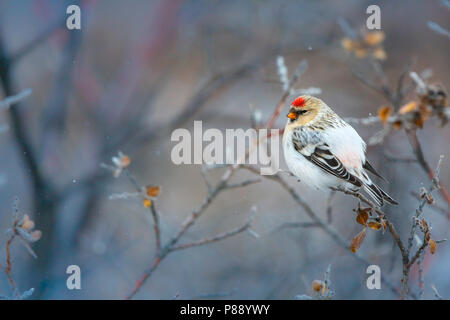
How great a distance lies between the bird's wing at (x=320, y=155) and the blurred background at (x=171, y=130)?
0.73 metres

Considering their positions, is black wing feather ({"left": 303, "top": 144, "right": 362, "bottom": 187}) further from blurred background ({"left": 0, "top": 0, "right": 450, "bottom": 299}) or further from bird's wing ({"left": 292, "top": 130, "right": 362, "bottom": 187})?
blurred background ({"left": 0, "top": 0, "right": 450, "bottom": 299})

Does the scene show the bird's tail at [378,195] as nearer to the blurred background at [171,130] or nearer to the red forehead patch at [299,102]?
the red forehead patch at [299,102]

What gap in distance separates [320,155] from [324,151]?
17 mm

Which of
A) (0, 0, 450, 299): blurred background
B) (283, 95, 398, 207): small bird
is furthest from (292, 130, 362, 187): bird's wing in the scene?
(0, 0, 450, 299): blurred background

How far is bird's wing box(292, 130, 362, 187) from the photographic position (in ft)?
4.01

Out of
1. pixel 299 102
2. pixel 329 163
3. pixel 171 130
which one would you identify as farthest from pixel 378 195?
pixel 171 130

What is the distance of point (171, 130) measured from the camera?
9.03 feet

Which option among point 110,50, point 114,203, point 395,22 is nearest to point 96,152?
point 114,203

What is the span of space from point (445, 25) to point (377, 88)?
1.82 meters

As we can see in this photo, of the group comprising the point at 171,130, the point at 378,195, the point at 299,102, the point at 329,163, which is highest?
the point at 171,130

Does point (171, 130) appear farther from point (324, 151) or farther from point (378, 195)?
point (378, 195)

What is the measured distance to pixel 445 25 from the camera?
295cm
